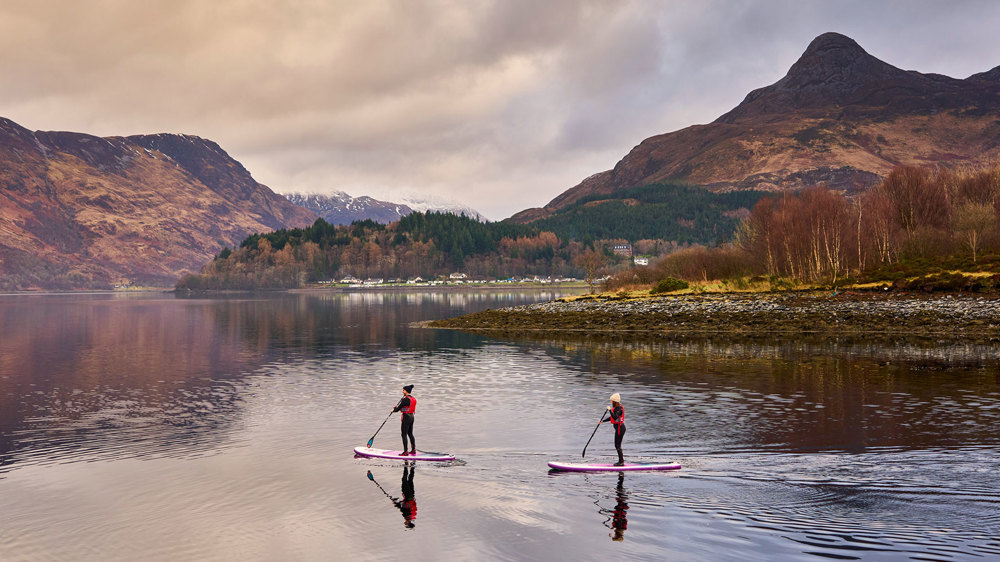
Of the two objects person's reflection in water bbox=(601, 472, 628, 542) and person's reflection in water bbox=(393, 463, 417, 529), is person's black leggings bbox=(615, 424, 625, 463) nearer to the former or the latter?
person's reflection in water bbox=(601, 472, 628, 542)

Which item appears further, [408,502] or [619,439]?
[619,439]

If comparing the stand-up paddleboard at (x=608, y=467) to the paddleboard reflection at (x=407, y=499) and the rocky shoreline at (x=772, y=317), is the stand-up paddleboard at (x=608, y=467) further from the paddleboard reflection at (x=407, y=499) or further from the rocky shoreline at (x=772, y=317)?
the rocky shoreline at (x=772, y=317)

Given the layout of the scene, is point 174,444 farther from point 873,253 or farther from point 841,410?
point 873,253

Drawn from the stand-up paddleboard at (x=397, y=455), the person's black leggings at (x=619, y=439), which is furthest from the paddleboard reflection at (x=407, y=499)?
the person's black leggings at (x=619, y=439)

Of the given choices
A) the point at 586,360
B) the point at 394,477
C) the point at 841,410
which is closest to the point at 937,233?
the point at 586,360

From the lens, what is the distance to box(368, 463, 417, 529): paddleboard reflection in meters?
21.8

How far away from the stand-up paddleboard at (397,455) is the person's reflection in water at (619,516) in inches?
280

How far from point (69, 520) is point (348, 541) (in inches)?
355

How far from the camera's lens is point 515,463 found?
2745 cm

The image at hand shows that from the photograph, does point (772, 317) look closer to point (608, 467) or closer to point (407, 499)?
point (608, 467)

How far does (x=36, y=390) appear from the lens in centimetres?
4841

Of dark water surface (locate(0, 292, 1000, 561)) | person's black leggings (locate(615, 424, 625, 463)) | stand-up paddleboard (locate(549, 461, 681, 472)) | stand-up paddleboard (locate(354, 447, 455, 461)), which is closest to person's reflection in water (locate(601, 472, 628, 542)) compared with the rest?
dark water surface (locate(0, 292, 1000, 561))

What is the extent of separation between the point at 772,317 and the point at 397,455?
61.4m

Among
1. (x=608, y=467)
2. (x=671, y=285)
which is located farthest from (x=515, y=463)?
(x=671, y=285)
